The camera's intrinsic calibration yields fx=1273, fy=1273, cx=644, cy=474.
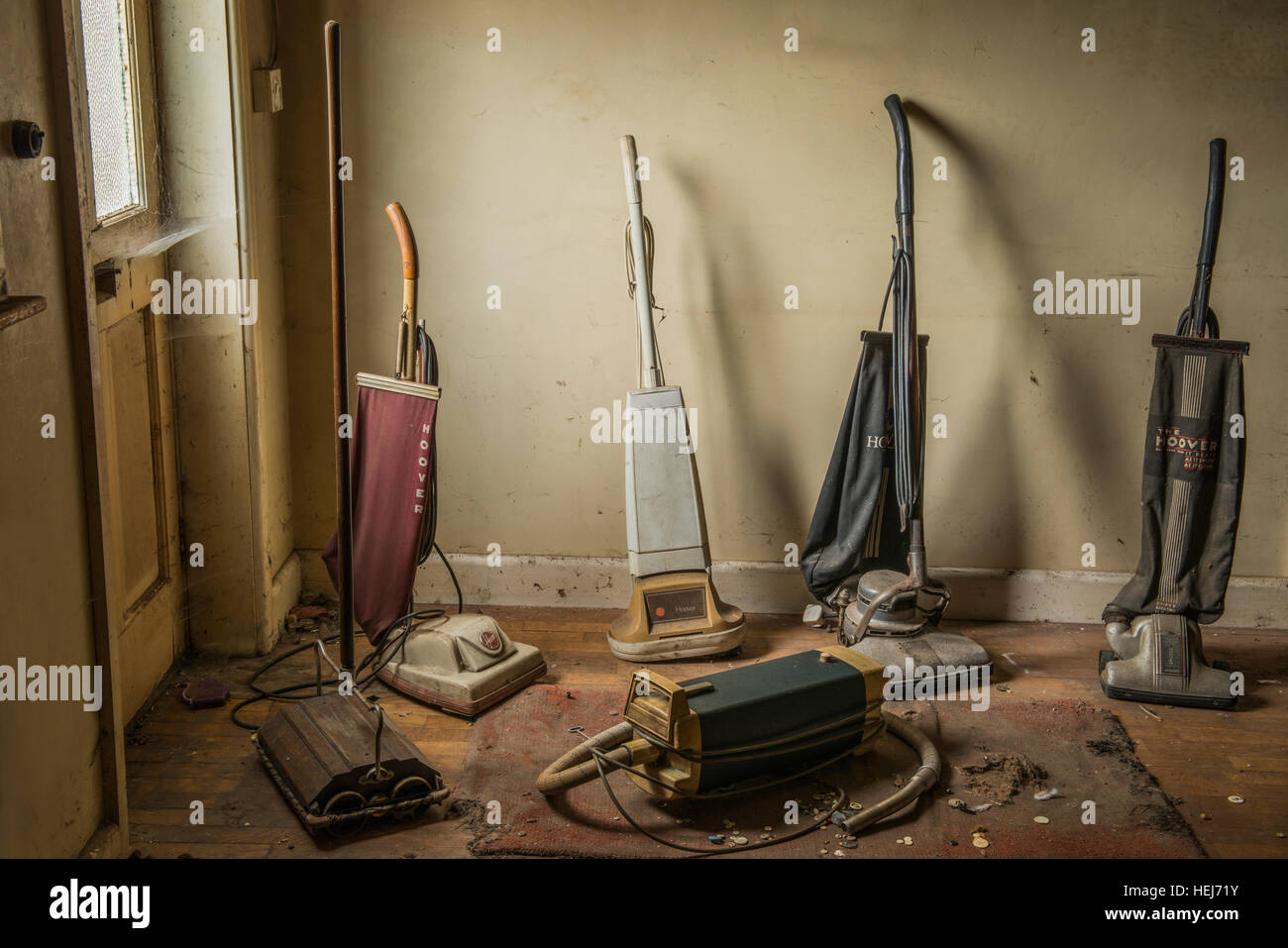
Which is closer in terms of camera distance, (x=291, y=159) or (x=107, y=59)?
(x=107, y=59)

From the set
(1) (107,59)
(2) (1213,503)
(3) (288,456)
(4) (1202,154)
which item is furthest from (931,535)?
(1) (107,59)

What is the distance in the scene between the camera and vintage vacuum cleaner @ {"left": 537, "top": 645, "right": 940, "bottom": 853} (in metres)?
3.14

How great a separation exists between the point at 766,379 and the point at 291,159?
174 cm

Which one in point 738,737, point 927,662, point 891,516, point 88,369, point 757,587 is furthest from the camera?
point 757,587

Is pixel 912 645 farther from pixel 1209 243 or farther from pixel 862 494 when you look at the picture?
pixel 1209 243

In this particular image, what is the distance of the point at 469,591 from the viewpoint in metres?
4.51

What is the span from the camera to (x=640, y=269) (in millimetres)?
4027

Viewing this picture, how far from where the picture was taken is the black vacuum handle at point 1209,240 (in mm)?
3818

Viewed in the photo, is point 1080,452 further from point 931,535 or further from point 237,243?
point 237,243

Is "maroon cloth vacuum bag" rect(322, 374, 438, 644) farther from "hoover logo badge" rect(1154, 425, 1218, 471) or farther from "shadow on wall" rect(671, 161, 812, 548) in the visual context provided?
"hoover logo badge" rect(1154, 425, 1218, 471)

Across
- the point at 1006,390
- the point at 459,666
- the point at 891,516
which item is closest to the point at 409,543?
the point at 459,666

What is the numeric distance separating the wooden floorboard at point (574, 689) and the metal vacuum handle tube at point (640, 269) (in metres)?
0.94

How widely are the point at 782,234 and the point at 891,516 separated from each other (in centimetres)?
100

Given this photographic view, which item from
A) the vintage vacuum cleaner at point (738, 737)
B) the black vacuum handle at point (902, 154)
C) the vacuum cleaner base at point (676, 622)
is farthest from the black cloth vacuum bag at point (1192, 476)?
the vacuum cleaner base at point (676, 622)
